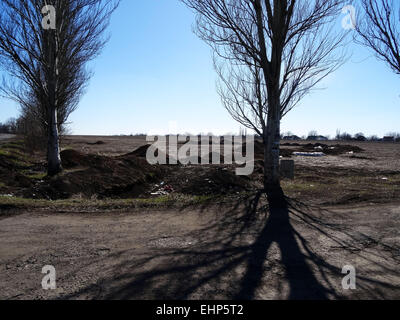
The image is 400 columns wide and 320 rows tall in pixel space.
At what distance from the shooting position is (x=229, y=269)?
3398 mm

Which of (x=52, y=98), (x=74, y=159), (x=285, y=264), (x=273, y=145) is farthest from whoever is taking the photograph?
(x=74, y=159)

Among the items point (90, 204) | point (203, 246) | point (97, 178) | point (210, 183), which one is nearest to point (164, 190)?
point (210, 183)

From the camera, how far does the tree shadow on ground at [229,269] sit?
2869 mm

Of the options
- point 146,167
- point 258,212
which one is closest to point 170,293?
point 258,212

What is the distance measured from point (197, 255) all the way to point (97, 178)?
6.94 m

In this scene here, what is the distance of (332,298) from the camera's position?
280cm

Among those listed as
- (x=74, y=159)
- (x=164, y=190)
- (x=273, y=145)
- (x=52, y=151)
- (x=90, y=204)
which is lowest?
(x=164, y=190)

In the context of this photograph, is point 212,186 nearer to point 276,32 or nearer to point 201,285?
point 276,32

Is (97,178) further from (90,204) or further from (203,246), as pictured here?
(203,246)

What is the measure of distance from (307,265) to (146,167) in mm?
9465

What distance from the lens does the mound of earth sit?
328 inches

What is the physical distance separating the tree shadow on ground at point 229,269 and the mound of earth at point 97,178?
17.1 ft

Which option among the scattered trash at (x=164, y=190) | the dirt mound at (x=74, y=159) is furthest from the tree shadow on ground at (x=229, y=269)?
the dirt mound at (x=74, y=159)

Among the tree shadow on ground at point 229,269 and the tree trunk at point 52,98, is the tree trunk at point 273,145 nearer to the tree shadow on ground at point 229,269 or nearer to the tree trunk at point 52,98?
the tree shadow on ground at point 229,269
